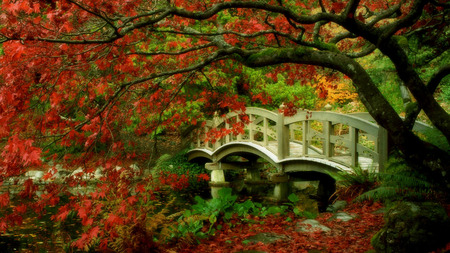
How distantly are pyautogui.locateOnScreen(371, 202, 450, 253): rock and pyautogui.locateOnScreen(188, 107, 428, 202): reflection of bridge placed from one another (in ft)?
10.4

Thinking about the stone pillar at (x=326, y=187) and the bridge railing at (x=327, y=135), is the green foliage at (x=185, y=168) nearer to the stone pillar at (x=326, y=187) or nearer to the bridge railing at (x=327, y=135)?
the bridge railing at (x=327, y=135)

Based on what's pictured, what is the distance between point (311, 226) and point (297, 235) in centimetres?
44

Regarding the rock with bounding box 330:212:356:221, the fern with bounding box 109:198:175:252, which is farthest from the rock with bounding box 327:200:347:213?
the fern with bounding box 109:198:175:252

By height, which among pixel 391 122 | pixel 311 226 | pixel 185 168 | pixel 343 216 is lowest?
pixel 311 226

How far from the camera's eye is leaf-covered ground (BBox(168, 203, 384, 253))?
4.75m

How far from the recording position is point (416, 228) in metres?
3.58

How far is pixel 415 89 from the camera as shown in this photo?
12.9 feet

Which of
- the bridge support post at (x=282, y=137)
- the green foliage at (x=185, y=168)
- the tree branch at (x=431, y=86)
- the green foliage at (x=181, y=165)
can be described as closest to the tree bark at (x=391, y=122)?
the tree branch at (x=431, y=86)

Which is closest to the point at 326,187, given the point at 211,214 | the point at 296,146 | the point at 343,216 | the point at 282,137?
the point at 282,137

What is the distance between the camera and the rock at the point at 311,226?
18.0 ft

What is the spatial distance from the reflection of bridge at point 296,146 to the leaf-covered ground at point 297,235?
4.17ft

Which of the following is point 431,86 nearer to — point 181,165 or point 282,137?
point 282,137

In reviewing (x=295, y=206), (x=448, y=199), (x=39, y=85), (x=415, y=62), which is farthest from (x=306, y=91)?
(x=39, y=85)

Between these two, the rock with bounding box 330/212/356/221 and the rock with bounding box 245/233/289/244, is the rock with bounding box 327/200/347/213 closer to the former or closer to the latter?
the rock with bounding box 330/212/356/221
